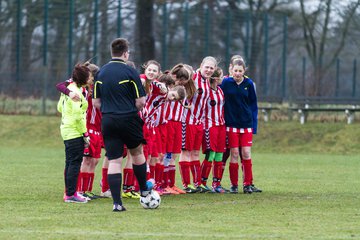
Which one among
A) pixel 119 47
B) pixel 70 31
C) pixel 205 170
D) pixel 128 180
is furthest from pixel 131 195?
pixel 70 31

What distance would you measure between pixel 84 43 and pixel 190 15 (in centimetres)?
438

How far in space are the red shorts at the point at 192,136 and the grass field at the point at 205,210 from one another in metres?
0.81

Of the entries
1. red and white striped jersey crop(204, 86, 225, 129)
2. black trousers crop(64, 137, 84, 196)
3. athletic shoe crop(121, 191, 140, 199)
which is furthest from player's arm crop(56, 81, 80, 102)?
red and white striped jersey crop(204, 86, 225, 129)

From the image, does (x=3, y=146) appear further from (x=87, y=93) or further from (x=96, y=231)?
(x=96, y=231)

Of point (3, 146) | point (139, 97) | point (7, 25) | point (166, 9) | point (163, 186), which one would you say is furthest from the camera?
point (166, 9)

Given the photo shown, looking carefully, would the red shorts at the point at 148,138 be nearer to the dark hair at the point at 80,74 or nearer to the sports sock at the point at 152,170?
the sports sock at the point at 152,170

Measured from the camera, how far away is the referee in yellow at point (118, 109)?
Answer: 432 inches

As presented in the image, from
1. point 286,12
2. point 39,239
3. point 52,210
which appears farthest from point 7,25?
point 39,239

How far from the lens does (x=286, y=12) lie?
47.1 meters

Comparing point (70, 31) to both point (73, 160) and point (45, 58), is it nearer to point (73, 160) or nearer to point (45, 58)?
point (45, 58)

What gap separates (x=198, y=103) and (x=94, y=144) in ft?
6.01

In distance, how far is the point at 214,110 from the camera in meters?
13.9

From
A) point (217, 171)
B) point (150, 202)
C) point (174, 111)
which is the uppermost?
point (174, 111)

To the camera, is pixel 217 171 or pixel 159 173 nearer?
pixel 159 173
